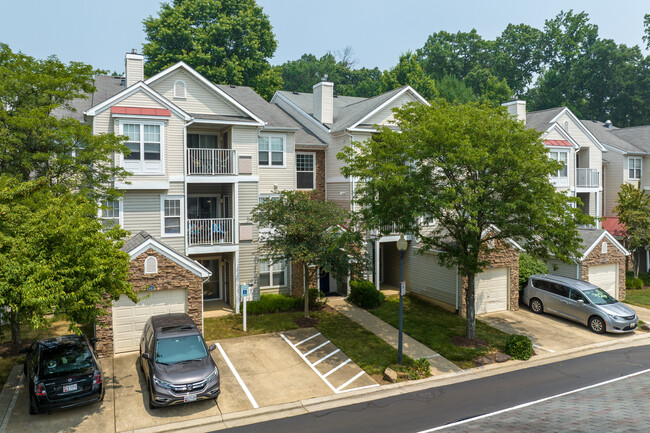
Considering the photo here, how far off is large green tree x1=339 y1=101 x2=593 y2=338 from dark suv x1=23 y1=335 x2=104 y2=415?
33.4 ft

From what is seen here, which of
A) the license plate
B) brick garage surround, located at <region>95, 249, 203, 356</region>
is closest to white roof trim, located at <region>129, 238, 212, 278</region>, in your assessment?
brick garage surround, located at <region>95, 249, 203, 356</region>

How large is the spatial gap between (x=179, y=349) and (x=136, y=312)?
14.6 ft

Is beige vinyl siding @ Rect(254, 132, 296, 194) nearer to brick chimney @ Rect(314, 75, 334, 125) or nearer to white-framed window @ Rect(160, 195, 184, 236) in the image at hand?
brick chimney @ Rect(314, 75, 334, 125)

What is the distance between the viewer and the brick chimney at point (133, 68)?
73.9 ft

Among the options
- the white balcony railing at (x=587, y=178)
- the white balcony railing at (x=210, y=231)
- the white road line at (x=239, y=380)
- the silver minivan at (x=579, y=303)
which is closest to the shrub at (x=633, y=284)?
the white balcony railing at (x=587, y=178)

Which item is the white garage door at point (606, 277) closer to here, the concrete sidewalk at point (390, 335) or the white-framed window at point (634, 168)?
the concrete sidewalk at point (390, 335)

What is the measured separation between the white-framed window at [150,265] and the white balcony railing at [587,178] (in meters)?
28.3

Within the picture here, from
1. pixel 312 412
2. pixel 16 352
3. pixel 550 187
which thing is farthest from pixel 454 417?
pixel 16 352

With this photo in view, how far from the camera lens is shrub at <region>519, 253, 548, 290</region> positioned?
23812 millimetres

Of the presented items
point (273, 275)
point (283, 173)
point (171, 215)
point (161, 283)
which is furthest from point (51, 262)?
point (283, 173)

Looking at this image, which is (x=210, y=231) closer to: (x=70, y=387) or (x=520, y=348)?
(x=70, y=387)

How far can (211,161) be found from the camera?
22.3 m

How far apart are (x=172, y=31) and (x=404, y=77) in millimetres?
23678

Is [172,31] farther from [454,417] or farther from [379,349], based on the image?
[454,417]
